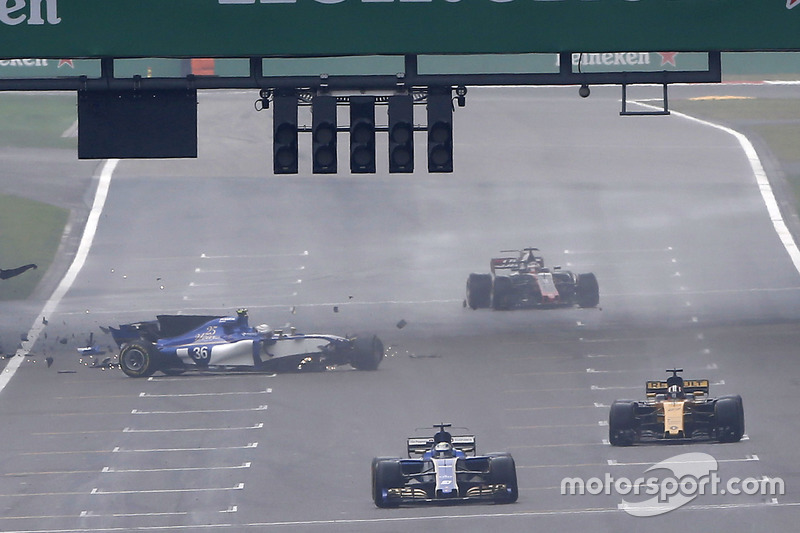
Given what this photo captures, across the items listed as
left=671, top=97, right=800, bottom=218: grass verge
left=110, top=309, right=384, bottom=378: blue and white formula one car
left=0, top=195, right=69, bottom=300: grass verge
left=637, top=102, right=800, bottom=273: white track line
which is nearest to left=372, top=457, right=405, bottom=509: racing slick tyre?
left=110, top=309, right=384, bottom=378: blue and white formula one car

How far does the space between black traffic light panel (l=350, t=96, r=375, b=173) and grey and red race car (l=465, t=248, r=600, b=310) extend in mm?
27124

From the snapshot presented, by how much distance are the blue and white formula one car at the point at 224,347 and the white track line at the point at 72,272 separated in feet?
12.5

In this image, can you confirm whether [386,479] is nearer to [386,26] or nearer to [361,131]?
[361,131]

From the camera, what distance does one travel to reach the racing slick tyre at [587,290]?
45.8 metres

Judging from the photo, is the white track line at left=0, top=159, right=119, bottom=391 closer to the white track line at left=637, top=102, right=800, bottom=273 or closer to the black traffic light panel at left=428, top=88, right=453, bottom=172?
the black traffic light panel at left=428, top=88, right=453, bottom=172

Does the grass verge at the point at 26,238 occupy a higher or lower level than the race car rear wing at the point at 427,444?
higher

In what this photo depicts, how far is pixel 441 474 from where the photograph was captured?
2875 cm

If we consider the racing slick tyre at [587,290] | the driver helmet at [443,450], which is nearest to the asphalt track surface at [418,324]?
the racing slick tyre at [587,290]

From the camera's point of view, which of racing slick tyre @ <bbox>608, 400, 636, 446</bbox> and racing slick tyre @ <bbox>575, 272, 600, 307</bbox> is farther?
racing slick tyre @ <bbox>575, 272, 600, 307</bbox>

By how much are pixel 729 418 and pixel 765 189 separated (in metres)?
28.6

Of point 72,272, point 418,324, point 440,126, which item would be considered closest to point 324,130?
point 440,126

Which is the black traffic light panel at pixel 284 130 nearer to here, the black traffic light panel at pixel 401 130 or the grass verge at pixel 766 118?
the black traffic light panel at pixel 401 130

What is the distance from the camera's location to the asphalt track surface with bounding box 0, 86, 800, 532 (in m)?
30.5

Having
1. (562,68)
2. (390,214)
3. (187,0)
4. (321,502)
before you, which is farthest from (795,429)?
(390,214)
